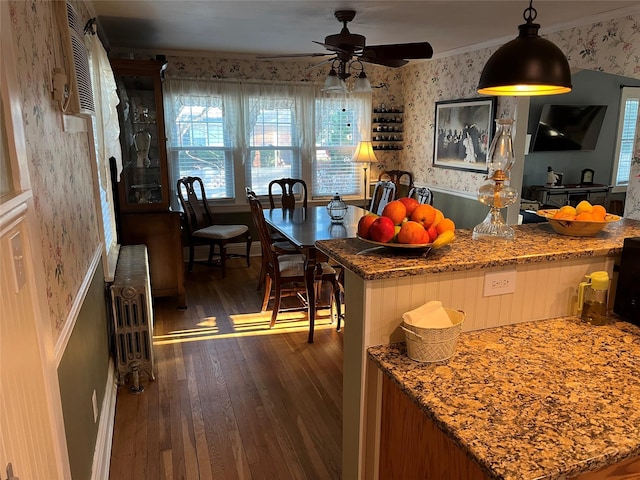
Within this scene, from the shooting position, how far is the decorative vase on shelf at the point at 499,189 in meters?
1.77

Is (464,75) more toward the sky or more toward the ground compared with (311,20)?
more toward the ground

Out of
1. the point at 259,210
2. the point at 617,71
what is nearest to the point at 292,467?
the point at 259,210

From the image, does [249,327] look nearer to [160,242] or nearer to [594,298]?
[160,242]

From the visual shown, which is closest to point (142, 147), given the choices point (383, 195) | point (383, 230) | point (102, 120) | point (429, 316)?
point (102, 120)

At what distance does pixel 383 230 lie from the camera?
151 centimetres

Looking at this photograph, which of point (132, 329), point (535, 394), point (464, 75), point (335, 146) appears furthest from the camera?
point (335, 146)

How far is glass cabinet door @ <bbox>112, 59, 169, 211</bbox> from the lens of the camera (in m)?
4.07

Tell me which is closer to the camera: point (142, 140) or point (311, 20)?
point (311, 20)

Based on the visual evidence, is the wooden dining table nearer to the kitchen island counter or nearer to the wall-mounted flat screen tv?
the kitchen island counter

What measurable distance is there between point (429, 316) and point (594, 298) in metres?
0.66

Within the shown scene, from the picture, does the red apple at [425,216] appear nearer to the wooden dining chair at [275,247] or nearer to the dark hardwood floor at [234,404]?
the dark hardwood floor at [234,404]

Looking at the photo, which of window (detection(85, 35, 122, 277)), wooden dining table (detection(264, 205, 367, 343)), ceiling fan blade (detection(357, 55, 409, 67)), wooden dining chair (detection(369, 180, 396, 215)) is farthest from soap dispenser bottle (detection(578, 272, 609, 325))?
wooden dining chair (detection(369, 180, 396, 215))

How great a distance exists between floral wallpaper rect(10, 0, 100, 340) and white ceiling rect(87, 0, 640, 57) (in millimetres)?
1677

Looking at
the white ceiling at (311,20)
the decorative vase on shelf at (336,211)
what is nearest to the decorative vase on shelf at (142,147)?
the white ceiling at (311,20)
